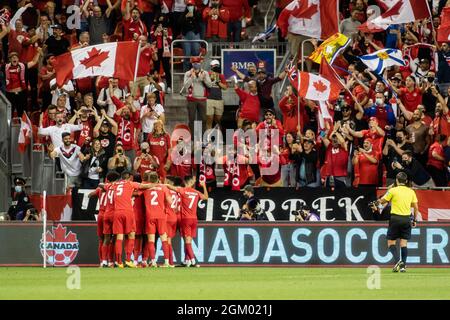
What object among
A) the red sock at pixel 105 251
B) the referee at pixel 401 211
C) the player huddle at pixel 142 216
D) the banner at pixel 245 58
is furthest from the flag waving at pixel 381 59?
the red sock at pixel 105 251

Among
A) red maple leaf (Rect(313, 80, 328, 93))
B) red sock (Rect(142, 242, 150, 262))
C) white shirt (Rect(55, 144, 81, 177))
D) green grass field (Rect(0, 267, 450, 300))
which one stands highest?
red maple leaf (Rect(313, 80, 328, 93))

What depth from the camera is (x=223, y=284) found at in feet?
82.8

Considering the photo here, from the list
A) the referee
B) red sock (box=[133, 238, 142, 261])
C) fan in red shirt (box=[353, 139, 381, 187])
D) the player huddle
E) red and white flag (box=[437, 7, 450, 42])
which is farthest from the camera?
red and white flag (box=[437, 7, 450, 42])

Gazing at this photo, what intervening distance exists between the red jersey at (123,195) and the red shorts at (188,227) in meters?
1.24

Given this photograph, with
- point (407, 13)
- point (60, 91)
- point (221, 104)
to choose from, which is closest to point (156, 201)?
point (221, 104)

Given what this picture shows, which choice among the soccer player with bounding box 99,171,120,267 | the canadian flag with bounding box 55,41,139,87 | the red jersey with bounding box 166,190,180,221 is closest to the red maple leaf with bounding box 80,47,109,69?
the canadian flag with bounding box 55,41,139,87

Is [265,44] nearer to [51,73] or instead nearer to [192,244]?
[51,73]

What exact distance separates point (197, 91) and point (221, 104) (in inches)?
26.3

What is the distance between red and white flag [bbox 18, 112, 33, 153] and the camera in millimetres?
35250

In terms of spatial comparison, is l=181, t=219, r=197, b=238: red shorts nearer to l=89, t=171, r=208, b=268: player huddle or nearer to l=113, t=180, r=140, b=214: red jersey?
l=89, t=171, r=208, b=268: player huddle

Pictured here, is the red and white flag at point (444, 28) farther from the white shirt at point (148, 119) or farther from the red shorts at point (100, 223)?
the red shorts at point (100, 223)

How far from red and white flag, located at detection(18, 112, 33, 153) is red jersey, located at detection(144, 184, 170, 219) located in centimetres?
586

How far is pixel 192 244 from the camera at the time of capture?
32.1 metres
